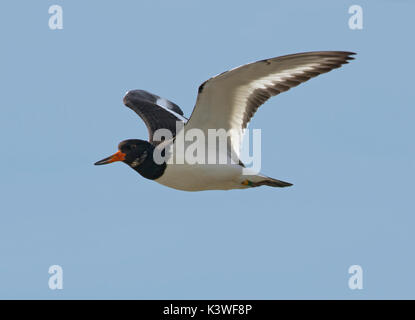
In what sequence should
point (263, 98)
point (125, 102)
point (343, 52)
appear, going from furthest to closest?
point (125, 102)
point (263, 98)
point (343, 52)

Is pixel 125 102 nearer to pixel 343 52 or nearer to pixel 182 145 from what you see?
pixel 182 145

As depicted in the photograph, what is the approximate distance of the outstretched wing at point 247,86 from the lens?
820 cm

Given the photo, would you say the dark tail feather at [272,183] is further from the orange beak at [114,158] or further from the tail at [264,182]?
the orange beak at [114,158]

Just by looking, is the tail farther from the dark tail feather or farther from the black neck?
the black neck

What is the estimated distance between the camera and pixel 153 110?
1070cm

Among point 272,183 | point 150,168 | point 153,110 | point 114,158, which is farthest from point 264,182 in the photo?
point 153,110

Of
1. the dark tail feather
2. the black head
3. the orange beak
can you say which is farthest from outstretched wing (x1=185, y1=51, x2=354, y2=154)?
the orange beak

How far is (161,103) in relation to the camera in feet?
37.0

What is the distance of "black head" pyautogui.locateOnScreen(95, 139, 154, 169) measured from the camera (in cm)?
910

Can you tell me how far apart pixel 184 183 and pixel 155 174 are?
342 millimetres

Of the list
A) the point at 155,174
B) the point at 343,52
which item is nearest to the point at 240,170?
the point at 155,174

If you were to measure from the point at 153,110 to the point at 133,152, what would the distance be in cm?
169

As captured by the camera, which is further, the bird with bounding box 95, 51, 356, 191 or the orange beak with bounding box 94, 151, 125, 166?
the orange beak with bounding box 94, 151, 125, 166

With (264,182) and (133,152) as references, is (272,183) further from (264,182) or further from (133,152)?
(133,152)
